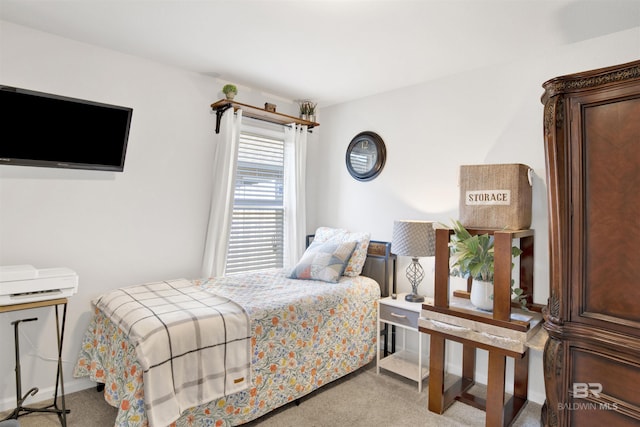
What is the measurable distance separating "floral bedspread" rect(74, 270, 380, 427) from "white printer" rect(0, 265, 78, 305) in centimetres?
33

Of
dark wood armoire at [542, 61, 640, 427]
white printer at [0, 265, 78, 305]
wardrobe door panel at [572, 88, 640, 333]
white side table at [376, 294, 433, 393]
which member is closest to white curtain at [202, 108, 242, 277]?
white printer at [0, 265, 78, 305]

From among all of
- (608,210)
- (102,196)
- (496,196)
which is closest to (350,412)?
(496,196)

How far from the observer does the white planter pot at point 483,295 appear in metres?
2.22

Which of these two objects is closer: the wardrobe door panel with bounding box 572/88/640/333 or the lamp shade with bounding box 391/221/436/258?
the wardrobe door panel with bounding box 572/88/640/333

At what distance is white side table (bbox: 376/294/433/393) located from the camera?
2.64 meters

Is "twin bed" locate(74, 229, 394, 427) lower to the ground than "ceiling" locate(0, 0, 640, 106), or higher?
lower

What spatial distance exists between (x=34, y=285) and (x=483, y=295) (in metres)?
2.62

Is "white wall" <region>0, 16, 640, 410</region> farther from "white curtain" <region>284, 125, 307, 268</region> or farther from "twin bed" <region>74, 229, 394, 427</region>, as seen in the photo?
"white curtain" <region>284, 125, 307, 268</region>

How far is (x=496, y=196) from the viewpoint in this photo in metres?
2.23

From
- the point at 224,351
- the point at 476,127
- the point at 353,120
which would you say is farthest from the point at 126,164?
the point at 476,127

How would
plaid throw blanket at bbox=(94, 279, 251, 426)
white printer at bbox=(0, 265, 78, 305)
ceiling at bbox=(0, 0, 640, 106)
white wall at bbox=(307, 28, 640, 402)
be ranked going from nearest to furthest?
plaid throw blanket at bbox=(94, 279, 251, 426), white printer at bbox=(0, 265, 78, 305), ceiling at bbox=(0, 0, 640, 106), white wall at bbox=(307, 28, 640, 402)

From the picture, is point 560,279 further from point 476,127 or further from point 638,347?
point 476,127

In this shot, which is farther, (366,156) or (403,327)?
(366,156)

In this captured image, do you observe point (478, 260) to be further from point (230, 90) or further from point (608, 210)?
point (230, 90)
